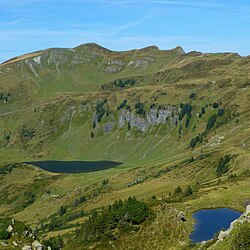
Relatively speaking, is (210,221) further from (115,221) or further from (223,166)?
(223,166)

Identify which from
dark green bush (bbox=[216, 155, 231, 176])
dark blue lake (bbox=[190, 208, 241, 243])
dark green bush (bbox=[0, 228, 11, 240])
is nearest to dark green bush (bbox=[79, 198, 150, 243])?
dark blue lake (bbox=[190, 208, 241, 243])

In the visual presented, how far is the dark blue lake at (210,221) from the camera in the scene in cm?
9850

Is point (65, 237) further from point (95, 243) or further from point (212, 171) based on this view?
point (212, 171)

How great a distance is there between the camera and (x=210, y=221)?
351 feet

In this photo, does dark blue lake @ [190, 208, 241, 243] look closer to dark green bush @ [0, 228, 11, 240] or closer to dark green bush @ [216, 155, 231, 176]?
dark green bush @ [0, 228, 11, 240]

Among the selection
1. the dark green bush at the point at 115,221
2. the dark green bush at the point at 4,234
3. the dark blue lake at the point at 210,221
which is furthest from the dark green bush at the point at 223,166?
the dark green bush at the point at 4,234

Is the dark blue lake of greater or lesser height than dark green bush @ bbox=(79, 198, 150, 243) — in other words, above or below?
below

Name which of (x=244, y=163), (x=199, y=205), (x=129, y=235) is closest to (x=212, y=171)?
(x=244, y=163)

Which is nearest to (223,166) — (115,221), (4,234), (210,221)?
(210,221)

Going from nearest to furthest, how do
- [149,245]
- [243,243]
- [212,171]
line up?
1. [243,243]
2. [149,245]
3. [212,171]

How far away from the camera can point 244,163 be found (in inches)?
6993

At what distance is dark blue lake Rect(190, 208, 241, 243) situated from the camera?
9850 cm

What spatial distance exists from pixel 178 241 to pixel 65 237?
2271 inches

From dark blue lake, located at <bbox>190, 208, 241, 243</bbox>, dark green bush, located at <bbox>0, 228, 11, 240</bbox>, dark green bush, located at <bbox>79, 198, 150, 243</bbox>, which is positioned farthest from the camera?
dark green bush, located at <bbox>79, 198, 150, 243</bbox>
